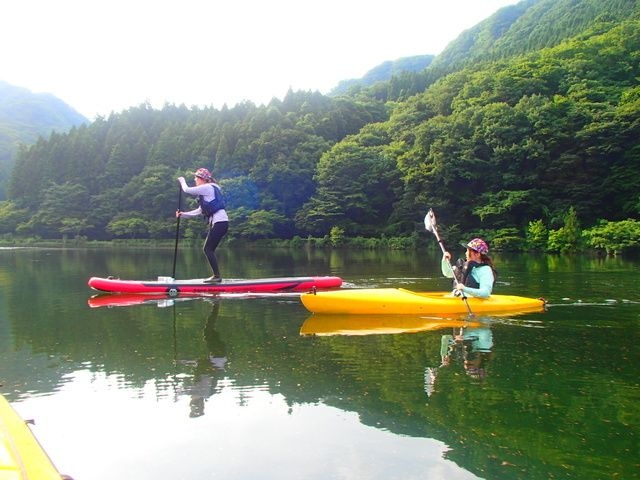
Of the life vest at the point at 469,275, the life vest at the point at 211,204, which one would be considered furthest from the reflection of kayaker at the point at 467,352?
the life vest at the point at 211,204

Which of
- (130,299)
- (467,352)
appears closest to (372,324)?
(467,352)

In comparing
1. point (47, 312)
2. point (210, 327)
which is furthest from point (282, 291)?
point (47, 312)

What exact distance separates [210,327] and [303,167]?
43052 millimetres

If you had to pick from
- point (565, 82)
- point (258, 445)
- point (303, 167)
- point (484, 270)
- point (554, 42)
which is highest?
point (554, 42)

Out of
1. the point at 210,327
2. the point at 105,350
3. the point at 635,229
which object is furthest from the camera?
the point at 635,229

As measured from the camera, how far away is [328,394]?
197 inches

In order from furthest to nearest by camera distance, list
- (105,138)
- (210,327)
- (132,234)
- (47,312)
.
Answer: (105,138) → (132,234) → (47,312) → (210,327)

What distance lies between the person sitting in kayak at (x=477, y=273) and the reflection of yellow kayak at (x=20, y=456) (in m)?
6.95

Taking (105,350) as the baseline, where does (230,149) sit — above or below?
above

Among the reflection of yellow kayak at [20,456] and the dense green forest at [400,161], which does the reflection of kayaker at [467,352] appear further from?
the dense green forest at [400,161]

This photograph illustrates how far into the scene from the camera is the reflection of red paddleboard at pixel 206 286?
37.7ft

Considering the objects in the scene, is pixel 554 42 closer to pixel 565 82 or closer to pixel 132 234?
pixel 565 82

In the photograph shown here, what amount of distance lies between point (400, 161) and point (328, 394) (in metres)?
40.1

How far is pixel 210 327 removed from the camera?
27.1 ft
